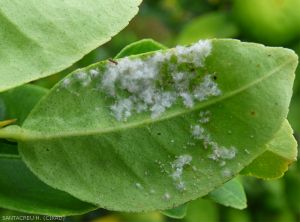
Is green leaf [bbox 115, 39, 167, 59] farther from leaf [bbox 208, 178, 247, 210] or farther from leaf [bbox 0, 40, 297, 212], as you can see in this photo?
leaf [bbox 208, 178, 247, 210]

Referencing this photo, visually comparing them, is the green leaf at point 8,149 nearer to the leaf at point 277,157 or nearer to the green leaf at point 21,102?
the green leaf at point 21,102

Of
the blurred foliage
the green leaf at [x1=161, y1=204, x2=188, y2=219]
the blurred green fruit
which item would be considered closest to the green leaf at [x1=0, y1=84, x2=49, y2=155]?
the green leaf at [x1=161, y1=204, x2=188, y2=219]

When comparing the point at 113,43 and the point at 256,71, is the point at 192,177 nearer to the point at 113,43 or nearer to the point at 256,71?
the point at 256,71

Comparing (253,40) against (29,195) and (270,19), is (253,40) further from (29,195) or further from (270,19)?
(29,195)

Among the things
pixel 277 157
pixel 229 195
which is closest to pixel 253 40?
pixel 229 195

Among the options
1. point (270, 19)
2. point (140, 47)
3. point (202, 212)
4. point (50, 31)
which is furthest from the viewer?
point (202, 212)

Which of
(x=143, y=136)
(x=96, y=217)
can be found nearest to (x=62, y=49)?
(x=143, y=136)
